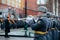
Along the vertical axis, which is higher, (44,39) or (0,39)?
(44,39)

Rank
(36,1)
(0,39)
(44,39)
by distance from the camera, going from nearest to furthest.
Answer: (44,39) < (36,1) < (0,39)

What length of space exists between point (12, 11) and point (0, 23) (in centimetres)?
52

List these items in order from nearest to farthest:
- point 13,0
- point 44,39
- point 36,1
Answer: point 44,39, point 36,1, point 13,0

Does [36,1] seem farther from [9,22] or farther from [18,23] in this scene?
[9,22]

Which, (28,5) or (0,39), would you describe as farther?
(0,39)

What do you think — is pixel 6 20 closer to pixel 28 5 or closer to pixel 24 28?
pixel 24 28

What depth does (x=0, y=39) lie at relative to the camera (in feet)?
19.7

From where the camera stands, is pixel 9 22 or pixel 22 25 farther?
pixel 9 22

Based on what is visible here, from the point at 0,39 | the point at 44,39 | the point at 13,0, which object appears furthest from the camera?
the point at 0,39

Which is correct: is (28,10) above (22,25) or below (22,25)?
above

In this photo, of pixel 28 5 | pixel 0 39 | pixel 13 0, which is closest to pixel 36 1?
pixel 28 5

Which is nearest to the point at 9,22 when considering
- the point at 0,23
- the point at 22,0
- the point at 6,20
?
the point at 6,20

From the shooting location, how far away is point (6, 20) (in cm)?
601

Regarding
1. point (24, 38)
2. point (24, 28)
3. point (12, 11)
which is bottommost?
point (24, 38)
